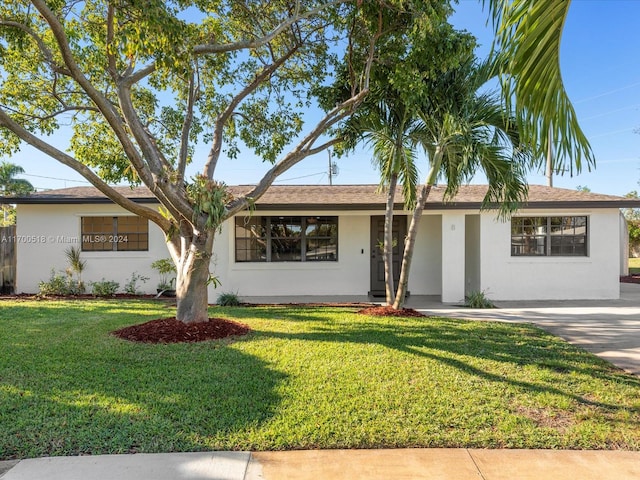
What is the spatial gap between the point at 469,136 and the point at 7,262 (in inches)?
555

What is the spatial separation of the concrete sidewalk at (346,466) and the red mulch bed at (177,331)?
3.38 m

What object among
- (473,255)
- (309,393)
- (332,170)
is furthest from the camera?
(332,170)

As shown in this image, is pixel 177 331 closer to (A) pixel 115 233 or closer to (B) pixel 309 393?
(B) pixel 309 393

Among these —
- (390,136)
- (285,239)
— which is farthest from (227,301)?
(390,136)

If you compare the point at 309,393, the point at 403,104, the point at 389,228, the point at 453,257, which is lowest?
the point at 309,393

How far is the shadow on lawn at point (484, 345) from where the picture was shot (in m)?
4.72

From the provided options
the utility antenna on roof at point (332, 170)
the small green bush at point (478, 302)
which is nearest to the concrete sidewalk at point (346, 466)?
the small green bush at point (478, 302)

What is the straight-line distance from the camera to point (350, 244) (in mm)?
12133

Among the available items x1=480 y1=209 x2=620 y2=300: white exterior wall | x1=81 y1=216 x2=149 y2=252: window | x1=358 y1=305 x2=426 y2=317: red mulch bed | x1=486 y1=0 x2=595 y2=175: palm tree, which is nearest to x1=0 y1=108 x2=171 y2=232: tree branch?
x1=358 y1=305 x2=426 y2=317: red mulch bed

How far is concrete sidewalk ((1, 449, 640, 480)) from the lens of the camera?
279cm

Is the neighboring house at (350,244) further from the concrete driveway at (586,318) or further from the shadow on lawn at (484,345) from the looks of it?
the shadow on lawn at (484,345)

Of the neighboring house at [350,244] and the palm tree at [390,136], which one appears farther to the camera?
the neighboring house at [350,244]

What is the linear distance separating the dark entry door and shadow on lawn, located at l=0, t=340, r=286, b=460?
24.3ft

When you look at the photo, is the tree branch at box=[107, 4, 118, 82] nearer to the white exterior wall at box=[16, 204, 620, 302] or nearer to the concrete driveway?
the white exterior wall at box=[16, 204, 620, 302]
